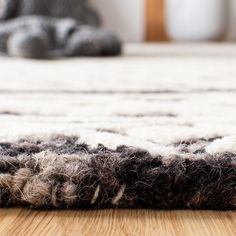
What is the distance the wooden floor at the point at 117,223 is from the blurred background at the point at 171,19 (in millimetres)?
2551

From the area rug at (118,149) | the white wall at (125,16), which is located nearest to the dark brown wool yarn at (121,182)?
the area rug at (118,149)

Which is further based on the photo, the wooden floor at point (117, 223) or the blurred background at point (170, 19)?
the blurred background at point (170, 19)

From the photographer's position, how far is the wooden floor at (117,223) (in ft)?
1.60

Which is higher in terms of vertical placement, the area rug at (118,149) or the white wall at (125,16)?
the area rug at (118,149)

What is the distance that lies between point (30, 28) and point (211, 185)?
1.58 meters

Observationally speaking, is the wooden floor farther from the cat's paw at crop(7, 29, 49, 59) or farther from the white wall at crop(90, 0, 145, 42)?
the white wall at crop(90, 0, 145, 42)

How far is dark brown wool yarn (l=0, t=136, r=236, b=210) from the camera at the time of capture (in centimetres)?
53

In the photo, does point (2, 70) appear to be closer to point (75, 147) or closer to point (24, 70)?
point (24, 70)

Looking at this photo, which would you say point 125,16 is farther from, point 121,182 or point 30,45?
point 121,182

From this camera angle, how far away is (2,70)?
1479mm

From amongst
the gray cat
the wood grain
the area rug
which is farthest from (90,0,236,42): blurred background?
the area rug

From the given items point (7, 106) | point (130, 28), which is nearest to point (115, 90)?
point (7, 106)

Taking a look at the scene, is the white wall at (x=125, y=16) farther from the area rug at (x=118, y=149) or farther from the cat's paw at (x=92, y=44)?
the area rug at (x=118, y=149)

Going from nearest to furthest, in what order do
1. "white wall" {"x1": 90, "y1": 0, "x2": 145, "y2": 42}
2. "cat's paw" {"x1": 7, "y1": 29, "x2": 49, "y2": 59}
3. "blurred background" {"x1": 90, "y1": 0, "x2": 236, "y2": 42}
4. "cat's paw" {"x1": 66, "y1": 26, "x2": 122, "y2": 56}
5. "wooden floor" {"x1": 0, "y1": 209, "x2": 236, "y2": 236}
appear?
"wooden floor" {"x1": 0, "y1": 209, "x2": 236, "y2": 236}, "cat's paw" {"x1": 7, "y1": 29, "x2": 49, "y2": 59}, "cat's paw" {"x1": 66, "y1": 26, "x2": 122, "y2": 56}, "blurred background" {"x1": 90, "y1": 0, "x2": 236, "y2": 42}, "white wall" {"x1": 90, "y1": 0, "x2": 145, "y2": 42}
